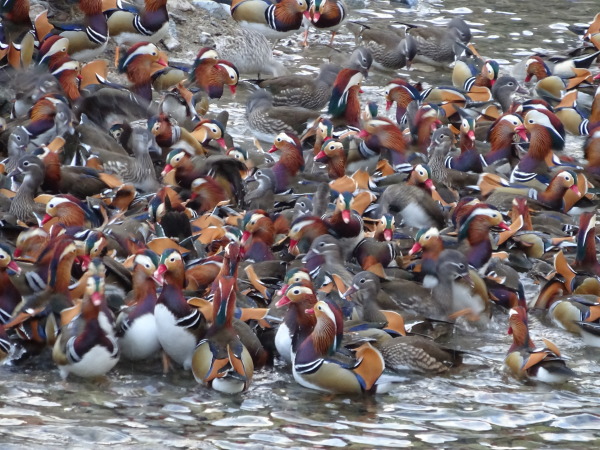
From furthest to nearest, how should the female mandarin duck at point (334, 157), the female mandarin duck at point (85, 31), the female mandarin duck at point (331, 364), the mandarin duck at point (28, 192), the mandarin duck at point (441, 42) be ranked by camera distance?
the mandarin duck at point (441, 42), the female mandarin duck at point (85, 31), the female mandarin duck at point (334, 157), the mandarin duck at point (28, 192), the female mandarin duck at point (331, 364)

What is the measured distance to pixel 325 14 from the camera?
11992 mm

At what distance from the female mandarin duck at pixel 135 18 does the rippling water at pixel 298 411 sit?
5098 mm

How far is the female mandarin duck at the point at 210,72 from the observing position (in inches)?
400

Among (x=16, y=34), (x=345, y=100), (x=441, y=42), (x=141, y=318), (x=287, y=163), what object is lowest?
(x=141, y=318)

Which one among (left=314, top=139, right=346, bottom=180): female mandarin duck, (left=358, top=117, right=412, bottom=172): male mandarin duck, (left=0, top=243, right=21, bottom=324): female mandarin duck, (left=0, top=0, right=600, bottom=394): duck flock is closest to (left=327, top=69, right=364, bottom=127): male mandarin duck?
(left=0, top=0, right=600, bottom=394): duck flock

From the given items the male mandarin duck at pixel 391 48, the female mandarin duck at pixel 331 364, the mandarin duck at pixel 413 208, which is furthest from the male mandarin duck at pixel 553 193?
the male mandarin duck at pixel 391 48

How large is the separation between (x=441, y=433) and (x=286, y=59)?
7.16m

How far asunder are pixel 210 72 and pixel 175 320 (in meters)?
4.57

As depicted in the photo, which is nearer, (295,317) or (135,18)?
(295,317)

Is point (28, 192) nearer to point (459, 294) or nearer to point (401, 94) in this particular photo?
point (459, 294)

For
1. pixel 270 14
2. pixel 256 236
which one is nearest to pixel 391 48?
pixel 270 14

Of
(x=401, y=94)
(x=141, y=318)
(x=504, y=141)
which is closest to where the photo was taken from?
(x=141, y=318)

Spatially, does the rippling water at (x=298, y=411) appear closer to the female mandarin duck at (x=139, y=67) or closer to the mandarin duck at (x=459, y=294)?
the mandarin duck at (x=459, y=294)

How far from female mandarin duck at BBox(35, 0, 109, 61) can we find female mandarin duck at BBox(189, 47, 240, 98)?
2.73 feet
